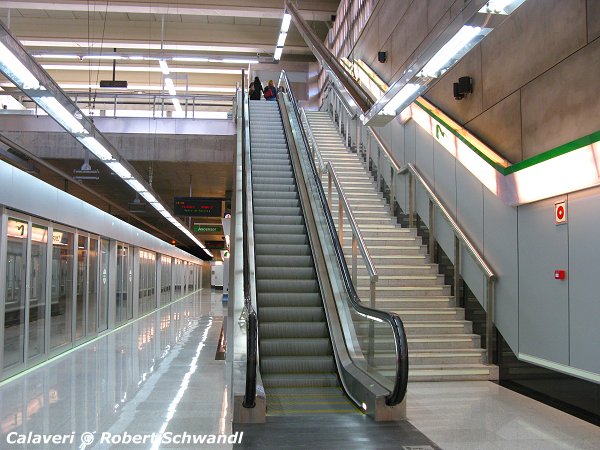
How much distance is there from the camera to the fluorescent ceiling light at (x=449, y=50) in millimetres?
4465

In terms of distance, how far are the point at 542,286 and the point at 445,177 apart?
10.1ft

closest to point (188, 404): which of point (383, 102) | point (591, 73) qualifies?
point (383, 102)

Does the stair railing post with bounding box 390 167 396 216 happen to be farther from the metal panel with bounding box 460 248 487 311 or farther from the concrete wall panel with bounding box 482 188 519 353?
the concrete wall panel with bounding box 482 188 519 353

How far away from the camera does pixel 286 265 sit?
8359 millimetres

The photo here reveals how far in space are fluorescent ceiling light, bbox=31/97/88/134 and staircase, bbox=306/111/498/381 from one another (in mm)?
4012

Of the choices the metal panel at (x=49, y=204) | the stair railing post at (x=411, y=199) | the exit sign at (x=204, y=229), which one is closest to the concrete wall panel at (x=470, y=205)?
the stair railing post at (x=411, y=199)

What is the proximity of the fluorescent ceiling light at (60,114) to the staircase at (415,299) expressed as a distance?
4.01 m

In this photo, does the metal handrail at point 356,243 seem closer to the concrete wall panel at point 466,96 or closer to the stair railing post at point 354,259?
the stair railing post at point 354,259

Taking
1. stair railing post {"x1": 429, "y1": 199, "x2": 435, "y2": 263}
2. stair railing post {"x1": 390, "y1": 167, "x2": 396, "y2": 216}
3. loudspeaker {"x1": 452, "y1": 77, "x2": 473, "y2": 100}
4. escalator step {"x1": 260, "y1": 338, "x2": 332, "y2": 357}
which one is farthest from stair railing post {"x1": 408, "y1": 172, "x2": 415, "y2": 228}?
escalator step {"x1": 260, "y1": 338, "x2": 332, "y2": 357}

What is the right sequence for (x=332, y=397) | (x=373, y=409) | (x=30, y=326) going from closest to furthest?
(x=373, y=409)
(x=332, y=397)
(x=30, y=326)

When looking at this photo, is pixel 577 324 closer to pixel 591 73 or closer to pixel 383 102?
pixel 591 73

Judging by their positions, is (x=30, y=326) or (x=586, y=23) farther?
(x=30, y=326)

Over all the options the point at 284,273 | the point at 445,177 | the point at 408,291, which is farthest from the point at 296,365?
the point at 445,177

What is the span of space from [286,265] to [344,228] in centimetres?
112
